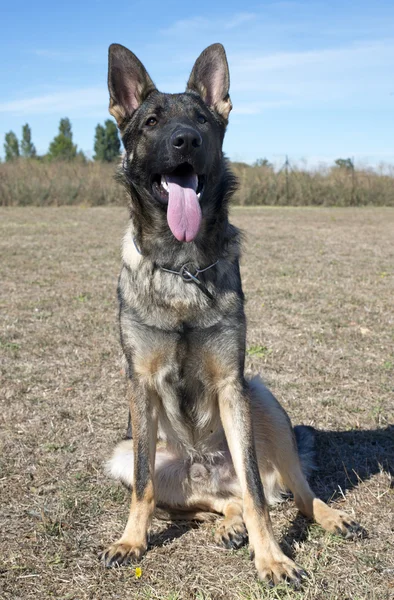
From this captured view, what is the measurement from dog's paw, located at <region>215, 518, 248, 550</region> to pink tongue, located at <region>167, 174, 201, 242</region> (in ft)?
5.00

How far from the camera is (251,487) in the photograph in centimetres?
296

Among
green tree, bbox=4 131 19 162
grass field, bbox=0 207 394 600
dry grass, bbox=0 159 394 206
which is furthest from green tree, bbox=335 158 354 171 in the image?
green tree, bbox=4 131 19 162

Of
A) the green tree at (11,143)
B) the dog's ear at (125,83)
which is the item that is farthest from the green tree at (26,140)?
the dog's ear at (125,83)

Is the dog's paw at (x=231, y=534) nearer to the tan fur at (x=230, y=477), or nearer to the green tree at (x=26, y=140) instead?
the tan fur at (x=230, y=477)

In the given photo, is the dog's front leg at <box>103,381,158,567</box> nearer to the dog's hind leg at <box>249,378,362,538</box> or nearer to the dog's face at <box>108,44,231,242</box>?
the dog's hind leg at <box>249,378,362,538</box>

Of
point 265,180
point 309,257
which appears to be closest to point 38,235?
point 309,257

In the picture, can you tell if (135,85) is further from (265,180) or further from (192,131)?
(265,180)

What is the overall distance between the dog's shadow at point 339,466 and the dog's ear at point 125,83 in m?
2.41

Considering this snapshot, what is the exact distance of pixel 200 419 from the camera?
3.24 m

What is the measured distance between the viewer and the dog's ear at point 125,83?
3.45m

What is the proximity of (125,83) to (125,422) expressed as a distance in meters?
2.46

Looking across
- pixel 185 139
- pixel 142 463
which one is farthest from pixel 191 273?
pixel 142 463

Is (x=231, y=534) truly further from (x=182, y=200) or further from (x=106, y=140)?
(x=106, y=140)

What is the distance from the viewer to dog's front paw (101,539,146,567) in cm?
291
